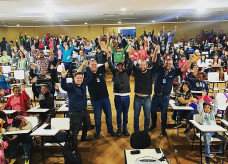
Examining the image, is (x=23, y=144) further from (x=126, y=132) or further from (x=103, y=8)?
(x=103, y=8)

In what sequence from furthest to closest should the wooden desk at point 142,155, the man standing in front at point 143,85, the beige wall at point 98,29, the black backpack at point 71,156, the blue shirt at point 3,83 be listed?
the beige wall at point 98,29, the blue shirt at point 3,83, the man standing in front at point 143,85, the black backpack at point 71,156, the wooden desk at point 142,155

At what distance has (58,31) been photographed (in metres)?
19.5

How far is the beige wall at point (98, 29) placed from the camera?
18750mm

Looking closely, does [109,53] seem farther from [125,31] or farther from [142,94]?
[125,31]

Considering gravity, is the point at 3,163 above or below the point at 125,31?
below

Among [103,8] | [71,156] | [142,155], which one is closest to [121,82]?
[71,156]

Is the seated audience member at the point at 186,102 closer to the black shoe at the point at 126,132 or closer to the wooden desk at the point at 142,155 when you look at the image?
the black shoe at the point at 126,132

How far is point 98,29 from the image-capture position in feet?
64.1

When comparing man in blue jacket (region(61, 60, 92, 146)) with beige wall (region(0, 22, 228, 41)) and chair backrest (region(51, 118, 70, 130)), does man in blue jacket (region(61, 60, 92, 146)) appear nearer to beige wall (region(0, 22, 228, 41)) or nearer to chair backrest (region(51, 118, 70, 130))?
chair backrest (region(51, 118, 70, 130))

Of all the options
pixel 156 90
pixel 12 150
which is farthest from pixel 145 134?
pixel 12 150

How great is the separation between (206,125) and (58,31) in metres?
17.8

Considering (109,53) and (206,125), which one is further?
(109,53)

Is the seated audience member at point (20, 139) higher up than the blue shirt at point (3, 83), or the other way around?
the blue shirt at point (3, 83)

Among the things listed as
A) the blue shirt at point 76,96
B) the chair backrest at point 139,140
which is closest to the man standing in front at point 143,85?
the blue shirt at point 76,96
